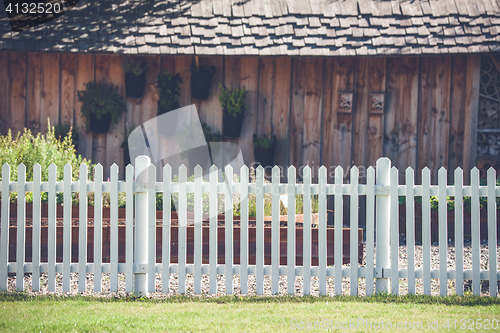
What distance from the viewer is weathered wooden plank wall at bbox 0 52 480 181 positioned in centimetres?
733

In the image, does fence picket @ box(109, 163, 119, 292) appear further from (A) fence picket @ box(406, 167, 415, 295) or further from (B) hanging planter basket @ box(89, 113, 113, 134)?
(B) hanging planter basket @ box(89, 113, 113, 134)

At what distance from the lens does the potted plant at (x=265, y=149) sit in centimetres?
715

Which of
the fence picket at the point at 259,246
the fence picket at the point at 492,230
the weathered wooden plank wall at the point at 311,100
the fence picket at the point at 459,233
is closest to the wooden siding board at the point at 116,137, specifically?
the weathered wooden plank wall at the point at 311,100

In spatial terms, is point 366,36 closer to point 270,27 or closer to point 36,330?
point 270,27

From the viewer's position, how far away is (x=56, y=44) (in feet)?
21.8

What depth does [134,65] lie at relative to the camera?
7254mm

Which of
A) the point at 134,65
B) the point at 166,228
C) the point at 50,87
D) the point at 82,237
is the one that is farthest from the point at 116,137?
the point at 166,228

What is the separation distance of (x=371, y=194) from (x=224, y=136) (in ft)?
13.0

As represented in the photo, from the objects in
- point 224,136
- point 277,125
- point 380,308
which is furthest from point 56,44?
point 380,308

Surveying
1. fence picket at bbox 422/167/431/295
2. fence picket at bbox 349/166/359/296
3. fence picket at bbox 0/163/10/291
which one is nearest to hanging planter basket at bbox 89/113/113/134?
fence picket at bbox 0/163/10/291

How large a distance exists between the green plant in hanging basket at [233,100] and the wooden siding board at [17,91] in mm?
3233

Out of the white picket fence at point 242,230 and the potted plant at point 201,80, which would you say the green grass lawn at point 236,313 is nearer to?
the white picket fence at point 242,230

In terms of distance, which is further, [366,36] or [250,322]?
[366,36]

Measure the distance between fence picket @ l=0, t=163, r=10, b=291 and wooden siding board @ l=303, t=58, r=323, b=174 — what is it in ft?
15.3
